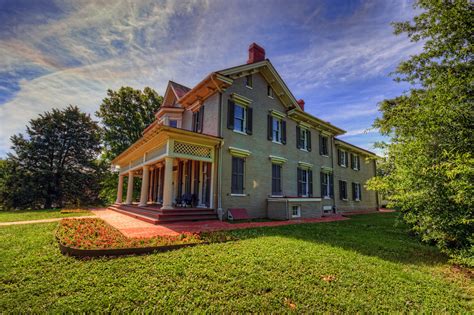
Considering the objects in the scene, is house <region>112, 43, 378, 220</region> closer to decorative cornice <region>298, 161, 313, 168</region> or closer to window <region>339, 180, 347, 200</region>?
decorative cornice <region>298, 161, 313, 168</region>

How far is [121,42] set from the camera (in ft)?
27.6

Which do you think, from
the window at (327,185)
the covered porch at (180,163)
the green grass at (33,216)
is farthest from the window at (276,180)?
the green grass at (33,216)

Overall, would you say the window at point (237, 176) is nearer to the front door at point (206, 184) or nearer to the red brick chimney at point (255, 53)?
the front door at point (206, 184)

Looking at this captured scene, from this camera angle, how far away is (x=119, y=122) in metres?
24.0

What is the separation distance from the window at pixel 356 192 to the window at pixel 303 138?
7722 mm

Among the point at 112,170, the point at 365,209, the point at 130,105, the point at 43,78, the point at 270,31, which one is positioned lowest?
the point at 365,209

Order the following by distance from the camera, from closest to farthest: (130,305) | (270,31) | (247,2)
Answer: (130,305) < (247,2) < (270,31)

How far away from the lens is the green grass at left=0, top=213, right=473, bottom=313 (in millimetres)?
2896

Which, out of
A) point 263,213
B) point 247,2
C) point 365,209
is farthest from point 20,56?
point 365,209

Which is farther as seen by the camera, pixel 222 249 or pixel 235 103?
pixel 235 103

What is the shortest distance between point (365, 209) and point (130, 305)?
22.8m

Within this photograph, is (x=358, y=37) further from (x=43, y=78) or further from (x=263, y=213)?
(x=43, y=78)

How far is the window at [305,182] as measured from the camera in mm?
14750

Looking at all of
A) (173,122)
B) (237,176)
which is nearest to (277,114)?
(237,176)
